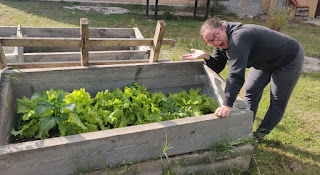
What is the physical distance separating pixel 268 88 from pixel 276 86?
2302 mm

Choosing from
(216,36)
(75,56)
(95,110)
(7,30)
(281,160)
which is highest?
(216,36)

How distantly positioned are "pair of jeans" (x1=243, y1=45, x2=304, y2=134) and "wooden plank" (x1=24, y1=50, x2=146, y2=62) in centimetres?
169

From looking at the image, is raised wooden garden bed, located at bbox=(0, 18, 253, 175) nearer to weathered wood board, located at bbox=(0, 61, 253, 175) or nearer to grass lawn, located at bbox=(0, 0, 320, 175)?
weathered wood board, located at bbox=(0, 61, 253, 175)

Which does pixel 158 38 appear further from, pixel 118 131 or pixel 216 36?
pixel 118 131

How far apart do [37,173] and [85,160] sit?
0.36 meters

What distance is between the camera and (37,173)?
199 centimetres

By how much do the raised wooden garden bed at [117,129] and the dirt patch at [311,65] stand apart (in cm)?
435

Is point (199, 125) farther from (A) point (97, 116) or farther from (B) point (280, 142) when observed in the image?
(B) point (280, 142)

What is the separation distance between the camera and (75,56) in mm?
3875

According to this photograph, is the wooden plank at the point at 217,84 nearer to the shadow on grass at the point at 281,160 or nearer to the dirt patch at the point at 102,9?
the shadow on grass at the point at 281,160

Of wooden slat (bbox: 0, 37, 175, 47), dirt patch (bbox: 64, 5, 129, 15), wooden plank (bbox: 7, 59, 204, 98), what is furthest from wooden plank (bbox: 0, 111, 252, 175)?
dirt patch (bbox: 64, 5, 129, 15)

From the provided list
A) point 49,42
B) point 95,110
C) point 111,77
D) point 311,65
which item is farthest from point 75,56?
point 311,65

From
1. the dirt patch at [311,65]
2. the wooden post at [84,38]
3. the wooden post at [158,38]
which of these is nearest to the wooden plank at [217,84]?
the wooden post at [158,38]

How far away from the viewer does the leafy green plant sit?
2.31 meters
